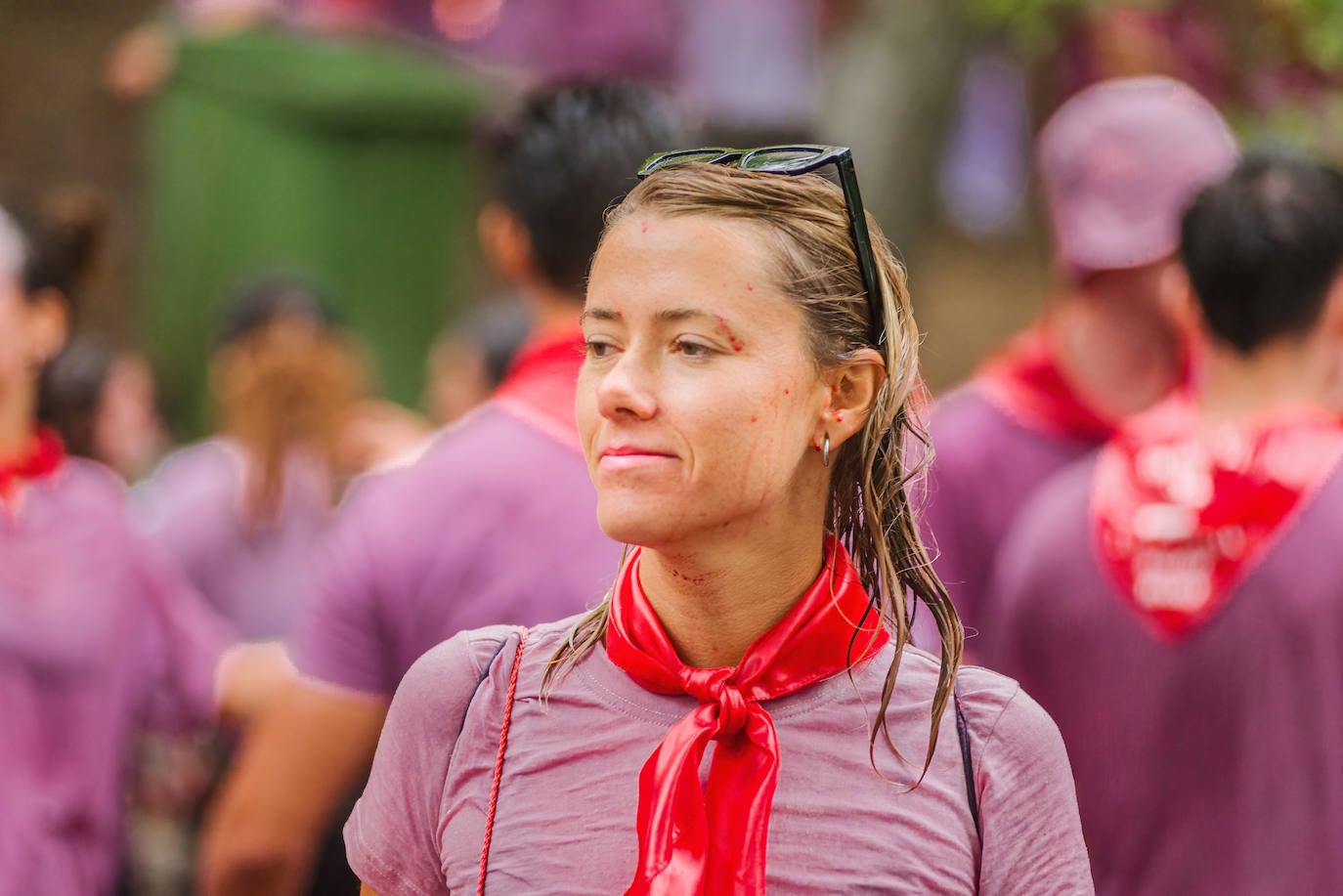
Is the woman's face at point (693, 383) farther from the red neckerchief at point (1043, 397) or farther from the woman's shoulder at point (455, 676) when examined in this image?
the red neckerchief at point (1043, 397)

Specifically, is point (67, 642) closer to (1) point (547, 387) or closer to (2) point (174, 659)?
(2) point (174, 659)

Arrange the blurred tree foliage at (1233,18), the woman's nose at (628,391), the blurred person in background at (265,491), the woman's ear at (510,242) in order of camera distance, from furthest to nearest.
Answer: the blurred person in background at (265,491), the blurred tree foliage at (1233,18), the woman's ear at (510,242), the woman's nose at (628,391)

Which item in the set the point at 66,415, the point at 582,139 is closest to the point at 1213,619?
the point at 582,139

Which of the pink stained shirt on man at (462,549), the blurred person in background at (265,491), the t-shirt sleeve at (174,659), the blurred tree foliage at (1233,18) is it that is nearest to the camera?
the pink stained shirt on man at (462,549)

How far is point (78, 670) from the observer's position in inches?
131

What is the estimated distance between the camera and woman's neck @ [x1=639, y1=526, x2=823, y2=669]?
169cm

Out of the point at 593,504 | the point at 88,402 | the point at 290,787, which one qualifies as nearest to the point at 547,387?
the point at 593,504

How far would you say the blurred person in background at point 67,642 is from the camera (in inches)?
127

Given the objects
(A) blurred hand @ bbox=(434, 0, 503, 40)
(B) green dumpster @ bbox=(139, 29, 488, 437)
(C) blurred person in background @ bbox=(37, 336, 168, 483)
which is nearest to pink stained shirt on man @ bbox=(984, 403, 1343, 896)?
(C) blurred person in background @ bbox=(37, 336, 168, 483)

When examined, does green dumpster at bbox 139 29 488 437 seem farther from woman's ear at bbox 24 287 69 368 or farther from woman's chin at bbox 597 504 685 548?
woman's chin at bbox 597 504 685 548

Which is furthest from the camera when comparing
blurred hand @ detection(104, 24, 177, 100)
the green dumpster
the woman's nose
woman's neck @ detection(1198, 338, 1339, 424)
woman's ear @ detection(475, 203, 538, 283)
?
blurred hand @ detection(104, 24, 177, 100)

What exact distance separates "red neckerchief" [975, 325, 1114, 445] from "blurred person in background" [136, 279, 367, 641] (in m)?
1.82

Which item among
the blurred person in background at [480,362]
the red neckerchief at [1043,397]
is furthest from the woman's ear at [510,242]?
the blurred person in background at [480,362]

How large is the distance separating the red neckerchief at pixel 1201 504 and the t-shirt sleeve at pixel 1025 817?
1.24 meters
